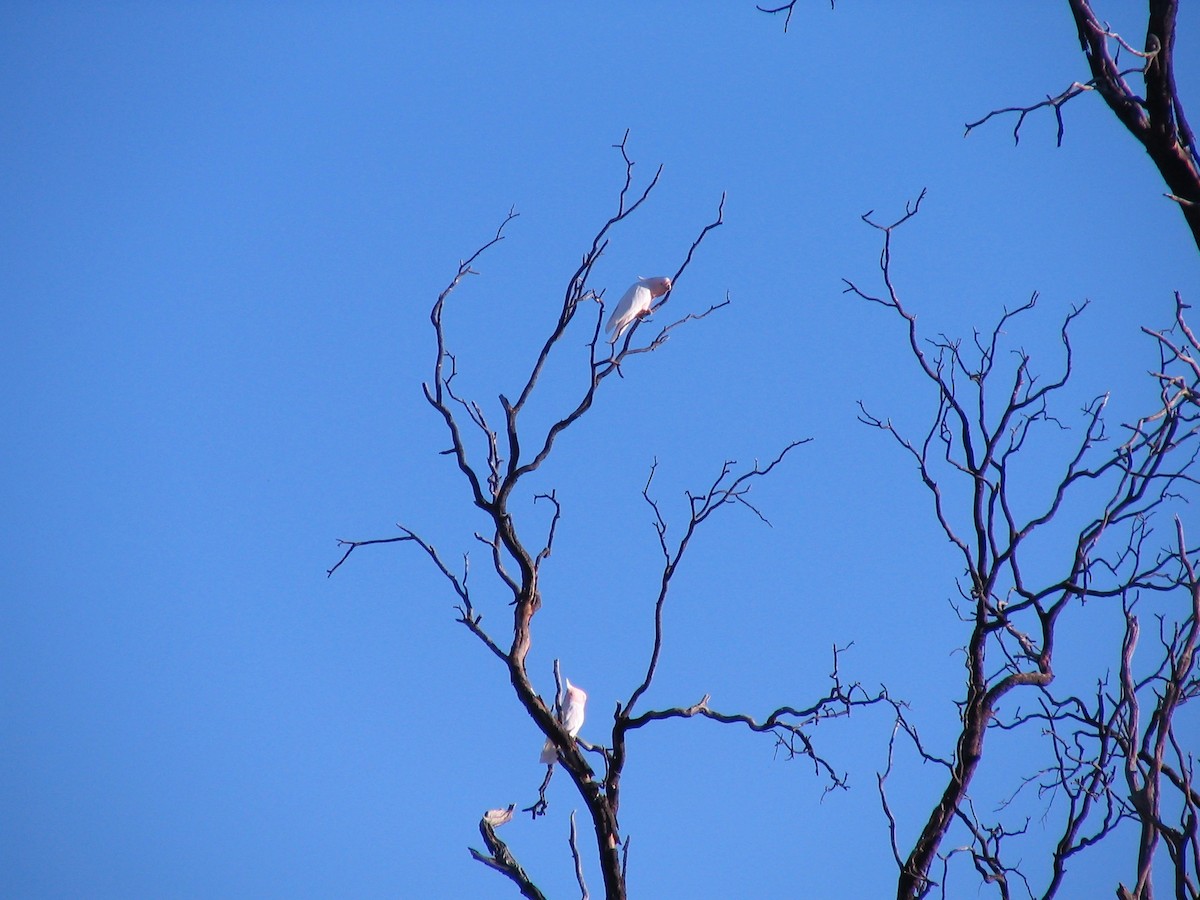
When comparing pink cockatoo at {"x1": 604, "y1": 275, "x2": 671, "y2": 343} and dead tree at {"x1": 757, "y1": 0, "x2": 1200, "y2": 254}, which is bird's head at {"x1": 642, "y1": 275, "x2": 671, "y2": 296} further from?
dead tree at {"x1": 757, "y1": 0, "x2": 1200, "y2": 254}

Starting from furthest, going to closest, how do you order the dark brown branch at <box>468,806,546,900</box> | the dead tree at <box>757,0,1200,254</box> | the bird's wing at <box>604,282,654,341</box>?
the bird's wing at <box>604,282,654,341</box> → the dark brown branch at <box>468,806,546,900</box> → the dead tree at <box>757,0,1200,254</box>

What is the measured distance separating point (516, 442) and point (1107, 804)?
2.06 m

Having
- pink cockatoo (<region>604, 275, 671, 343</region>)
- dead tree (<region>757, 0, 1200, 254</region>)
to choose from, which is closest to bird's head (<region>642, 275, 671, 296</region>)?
pink cockatoo (<region>604, 275, 671, 343</region>)

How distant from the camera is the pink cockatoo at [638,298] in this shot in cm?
695

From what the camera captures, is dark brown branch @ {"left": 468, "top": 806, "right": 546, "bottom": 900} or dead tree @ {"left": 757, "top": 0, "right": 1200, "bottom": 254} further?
dark brown branch @ {"left": 468, "top": 806, "right": 546, "bottom": 900}

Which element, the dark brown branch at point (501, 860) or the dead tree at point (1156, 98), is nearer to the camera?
the dead tree at point (1156, 98)

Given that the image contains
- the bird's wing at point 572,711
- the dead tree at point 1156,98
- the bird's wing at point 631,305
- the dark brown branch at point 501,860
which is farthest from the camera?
the bird's wing at point 631,305

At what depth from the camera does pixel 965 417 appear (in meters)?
3.62

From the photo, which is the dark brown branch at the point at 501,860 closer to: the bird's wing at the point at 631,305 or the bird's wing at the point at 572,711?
the bird's wing at the point at 572,711

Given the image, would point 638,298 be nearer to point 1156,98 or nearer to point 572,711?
point 572,711

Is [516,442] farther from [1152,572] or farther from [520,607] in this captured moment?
[1152,572]

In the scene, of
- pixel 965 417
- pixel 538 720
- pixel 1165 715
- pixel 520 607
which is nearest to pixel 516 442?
pixel 520 607

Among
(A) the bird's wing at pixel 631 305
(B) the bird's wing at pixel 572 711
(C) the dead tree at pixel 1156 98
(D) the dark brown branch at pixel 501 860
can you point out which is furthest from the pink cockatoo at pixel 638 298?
(C) the dead tree at pixel 1156 98

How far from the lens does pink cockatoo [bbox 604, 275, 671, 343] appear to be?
695 cm
